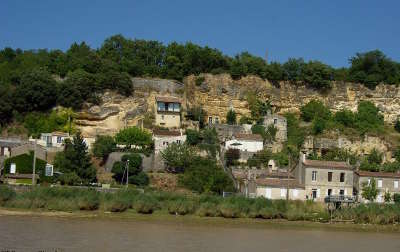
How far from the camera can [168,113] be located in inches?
2183

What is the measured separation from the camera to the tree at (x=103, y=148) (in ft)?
156

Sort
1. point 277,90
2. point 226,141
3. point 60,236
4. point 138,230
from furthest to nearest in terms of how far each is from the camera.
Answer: point 277,90 < point 226,141 < point 138,230 < point 60,236

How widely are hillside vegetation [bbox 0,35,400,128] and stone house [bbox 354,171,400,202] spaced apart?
1908 cm

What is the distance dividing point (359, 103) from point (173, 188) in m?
27.5

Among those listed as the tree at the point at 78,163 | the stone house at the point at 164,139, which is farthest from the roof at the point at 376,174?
the tree at the point at 78,163

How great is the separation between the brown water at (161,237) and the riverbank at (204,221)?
39.0 inches

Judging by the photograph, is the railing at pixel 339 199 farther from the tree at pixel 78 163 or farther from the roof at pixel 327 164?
the tree at pixel 78 163

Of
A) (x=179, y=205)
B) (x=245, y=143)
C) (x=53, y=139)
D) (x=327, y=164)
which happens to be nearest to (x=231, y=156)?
(x=245, y=143)

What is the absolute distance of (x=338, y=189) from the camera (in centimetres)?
4466

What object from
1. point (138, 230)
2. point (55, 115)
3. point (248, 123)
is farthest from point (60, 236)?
point (248, 123)

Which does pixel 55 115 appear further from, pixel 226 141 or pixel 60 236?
pixel 60 236

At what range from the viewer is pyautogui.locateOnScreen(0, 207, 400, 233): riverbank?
3484 cm

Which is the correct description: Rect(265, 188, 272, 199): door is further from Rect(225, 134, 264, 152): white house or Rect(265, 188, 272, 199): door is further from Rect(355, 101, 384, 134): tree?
Rect(355, 101, 384, 134): tree

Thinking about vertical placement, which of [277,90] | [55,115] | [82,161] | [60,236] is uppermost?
[277,90]
